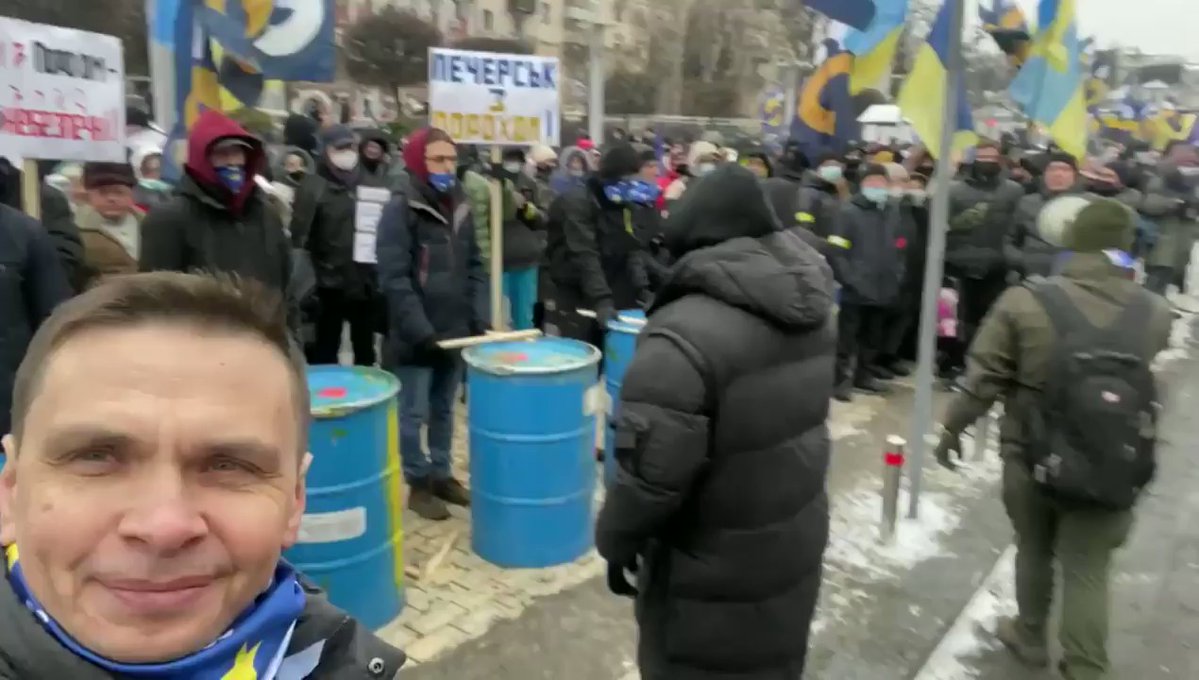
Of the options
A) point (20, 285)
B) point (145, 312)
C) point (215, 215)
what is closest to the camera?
point (145, 312)

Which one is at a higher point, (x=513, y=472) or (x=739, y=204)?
(x=739, y=204)

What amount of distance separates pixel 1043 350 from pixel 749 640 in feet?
5.14

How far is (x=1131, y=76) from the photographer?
5197cm

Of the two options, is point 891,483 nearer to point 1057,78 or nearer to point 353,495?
point 353,495

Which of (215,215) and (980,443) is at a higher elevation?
(215,215)

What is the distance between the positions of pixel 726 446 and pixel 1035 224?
6436 millimetres

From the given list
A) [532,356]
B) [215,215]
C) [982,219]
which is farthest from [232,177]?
[982,219]

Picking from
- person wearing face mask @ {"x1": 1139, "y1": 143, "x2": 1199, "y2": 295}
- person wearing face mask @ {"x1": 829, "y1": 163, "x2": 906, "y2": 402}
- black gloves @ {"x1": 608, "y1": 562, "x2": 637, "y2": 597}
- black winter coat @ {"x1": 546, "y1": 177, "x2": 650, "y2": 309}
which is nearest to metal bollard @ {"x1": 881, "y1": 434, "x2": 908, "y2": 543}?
black winter coat @ {"x1": 546, "y1": 177, "x2": 650, "y2": 309}

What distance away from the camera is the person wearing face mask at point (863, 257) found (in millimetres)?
7742

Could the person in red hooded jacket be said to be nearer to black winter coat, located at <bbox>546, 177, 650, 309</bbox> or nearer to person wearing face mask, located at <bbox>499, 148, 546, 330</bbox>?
black winter coat, located at <bbox>546, 177, 650, 309</bbox>

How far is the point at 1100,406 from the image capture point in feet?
10.00

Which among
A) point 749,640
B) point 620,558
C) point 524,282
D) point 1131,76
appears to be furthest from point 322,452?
point 1131,76

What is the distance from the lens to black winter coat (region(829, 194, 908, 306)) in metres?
7.75

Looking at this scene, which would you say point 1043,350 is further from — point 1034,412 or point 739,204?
point 739,204
